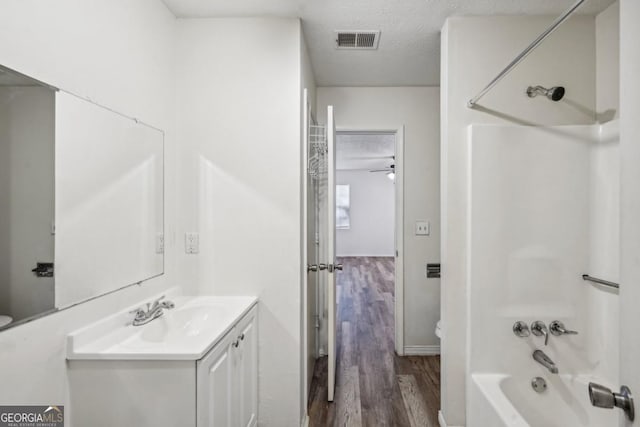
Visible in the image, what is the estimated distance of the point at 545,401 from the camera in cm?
174

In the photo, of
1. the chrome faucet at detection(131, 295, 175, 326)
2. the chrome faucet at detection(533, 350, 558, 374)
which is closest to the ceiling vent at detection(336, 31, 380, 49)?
the chrome faucet at detection(131, 295, 175, 326)

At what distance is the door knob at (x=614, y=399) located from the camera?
74 cm

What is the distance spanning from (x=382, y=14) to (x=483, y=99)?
2.68ft

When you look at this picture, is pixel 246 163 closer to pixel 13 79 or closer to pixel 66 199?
pixel 66 199

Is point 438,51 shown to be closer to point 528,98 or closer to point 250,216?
point 528,98

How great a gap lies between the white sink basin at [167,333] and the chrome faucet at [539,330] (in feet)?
5.43

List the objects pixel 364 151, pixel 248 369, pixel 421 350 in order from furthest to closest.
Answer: pixel 364 151 < pixel 421 350 < pixel 248 369

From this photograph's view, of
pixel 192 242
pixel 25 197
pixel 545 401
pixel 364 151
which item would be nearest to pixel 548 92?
pixel 545 401

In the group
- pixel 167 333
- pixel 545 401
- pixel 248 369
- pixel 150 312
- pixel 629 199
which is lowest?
pixel 545 401

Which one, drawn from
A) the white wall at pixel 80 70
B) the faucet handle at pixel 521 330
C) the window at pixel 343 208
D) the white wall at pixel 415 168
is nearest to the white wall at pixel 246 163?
the white wall at pixel 80 70

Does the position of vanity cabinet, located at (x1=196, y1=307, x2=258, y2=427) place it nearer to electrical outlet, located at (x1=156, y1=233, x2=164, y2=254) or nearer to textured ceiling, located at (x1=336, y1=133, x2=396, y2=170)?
electrical outlet, located at (x1=156, y1=233, x2=164, y2=254)

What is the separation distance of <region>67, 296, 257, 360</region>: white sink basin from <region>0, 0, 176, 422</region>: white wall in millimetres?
63

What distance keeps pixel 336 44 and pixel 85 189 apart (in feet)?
6.13

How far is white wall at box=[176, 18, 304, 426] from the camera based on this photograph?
190 centimetres
